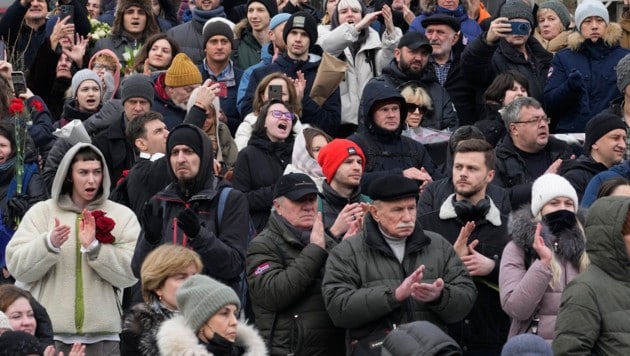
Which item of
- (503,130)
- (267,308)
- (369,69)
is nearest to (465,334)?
(267,308)

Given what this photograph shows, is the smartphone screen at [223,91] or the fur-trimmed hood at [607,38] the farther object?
the fur-trimmed hood at [607,38]

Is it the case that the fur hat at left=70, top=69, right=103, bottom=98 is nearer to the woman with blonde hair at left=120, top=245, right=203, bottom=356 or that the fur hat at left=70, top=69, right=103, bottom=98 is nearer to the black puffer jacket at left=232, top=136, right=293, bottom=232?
the black puffer jacket at left=232, top=136, right=293, bottom=232

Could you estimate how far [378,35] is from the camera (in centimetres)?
1628

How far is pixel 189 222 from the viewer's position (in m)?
10.5

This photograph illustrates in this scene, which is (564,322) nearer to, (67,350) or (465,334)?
(465,334)

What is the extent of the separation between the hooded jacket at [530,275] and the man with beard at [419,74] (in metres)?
3.94

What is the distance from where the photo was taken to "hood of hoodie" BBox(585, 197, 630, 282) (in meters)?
8.91

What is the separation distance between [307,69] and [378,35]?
100 centimetres

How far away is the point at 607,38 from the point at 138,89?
174 inches

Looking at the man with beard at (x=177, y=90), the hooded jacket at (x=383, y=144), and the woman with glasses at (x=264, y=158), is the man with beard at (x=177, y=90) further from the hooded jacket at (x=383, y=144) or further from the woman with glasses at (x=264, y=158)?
the hooded jacket at (x=383, y=144)

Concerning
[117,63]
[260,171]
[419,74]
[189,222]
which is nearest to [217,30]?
[117,63]

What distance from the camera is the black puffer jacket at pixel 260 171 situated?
41.6ft

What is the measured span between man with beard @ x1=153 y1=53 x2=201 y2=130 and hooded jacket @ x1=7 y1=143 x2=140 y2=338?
2.97m

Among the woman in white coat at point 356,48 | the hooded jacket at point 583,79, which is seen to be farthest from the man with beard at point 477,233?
the woman in white coat at point 356,48
